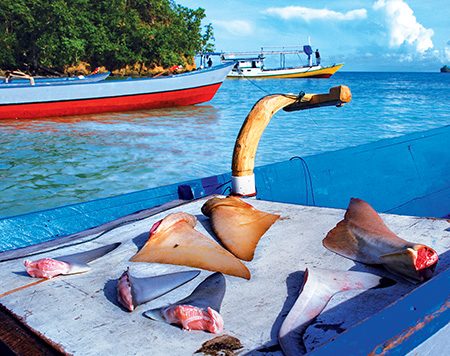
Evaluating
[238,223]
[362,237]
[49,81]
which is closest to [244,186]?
[238,223]

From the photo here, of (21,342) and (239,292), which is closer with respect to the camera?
(21,342)

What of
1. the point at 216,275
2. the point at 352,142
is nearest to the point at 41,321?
the point at 216,275

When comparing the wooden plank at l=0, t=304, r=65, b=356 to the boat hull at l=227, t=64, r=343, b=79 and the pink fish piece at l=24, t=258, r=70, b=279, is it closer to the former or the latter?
the pink fish piece at l=24, t=258, r=70, b=279

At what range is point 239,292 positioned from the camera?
5.39ft

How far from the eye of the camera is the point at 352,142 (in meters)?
13.6

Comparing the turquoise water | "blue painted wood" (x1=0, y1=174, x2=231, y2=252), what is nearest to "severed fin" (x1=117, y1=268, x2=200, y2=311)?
"blue painted wood" (x1=0, y1=174, x2=231, y2=252)

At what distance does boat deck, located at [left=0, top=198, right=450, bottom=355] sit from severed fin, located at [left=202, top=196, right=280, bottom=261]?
0.05 meters

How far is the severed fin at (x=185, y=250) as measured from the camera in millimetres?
1810

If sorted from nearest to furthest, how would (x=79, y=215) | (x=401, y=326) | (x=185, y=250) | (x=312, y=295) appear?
(x=401, y=326) → (x=312, y=295) → (x=185, y=250) → (x=79, y=215)

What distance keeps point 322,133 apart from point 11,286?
550 inches

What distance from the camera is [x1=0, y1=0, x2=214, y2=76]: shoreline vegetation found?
1479 inches

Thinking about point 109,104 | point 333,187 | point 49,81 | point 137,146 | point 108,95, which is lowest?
point 137,146

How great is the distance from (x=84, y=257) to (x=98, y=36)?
4172 centimetres

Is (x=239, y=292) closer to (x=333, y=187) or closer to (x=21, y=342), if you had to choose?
(x=21, y=342)
